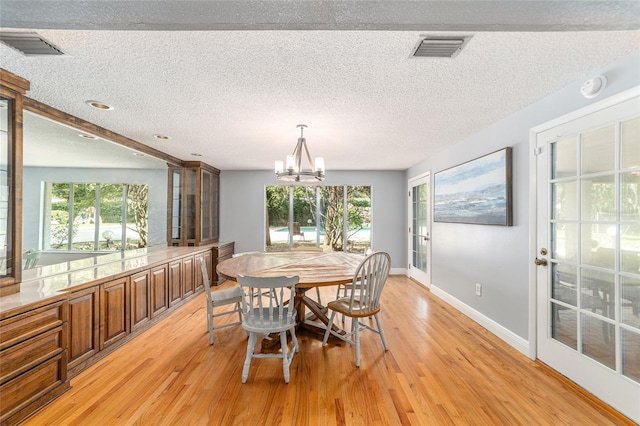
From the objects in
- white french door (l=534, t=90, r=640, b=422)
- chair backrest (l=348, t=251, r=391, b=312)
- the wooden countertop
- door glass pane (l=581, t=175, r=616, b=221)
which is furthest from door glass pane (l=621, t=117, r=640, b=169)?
the wooden countertop

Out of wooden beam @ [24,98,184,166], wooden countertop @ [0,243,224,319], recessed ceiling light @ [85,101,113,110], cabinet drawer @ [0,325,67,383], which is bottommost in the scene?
cabinet drawer @ [0,325,67,383]

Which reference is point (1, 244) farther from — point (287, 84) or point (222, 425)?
point (287, 84)

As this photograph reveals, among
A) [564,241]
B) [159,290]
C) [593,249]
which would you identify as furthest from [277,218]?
[593,249]

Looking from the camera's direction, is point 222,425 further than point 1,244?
No

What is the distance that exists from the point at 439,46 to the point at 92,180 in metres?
4.11

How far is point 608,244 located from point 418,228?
3.62 meters

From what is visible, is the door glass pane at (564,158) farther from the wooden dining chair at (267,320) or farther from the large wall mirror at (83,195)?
the large wall mirror at (83,195)

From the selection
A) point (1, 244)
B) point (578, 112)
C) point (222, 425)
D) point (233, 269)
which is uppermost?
point (578, 112)

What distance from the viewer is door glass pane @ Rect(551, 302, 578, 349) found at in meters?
2.17

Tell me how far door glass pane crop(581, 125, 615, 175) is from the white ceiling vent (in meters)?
1.21

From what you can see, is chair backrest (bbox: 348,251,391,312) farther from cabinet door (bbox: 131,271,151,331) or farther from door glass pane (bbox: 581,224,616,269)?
cabinet door (bbox: 131,271,151,331)

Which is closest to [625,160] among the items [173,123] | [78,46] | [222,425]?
[222,425]

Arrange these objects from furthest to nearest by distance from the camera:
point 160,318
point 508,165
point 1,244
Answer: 1. point 160,318
2. point 508,165
3. point 1,244

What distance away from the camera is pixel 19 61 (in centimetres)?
181
